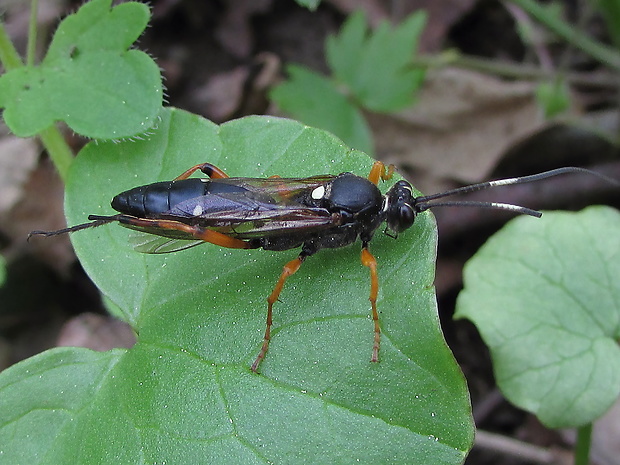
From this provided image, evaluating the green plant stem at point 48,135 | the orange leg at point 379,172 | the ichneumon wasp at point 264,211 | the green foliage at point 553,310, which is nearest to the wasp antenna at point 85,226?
the ichneumon wasp at point 264,211

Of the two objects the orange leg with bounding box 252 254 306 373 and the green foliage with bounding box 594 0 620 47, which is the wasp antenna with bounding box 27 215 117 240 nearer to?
the orange leg with bounding box 252 254 306 373

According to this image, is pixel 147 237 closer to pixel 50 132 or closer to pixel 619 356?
pixel 50 132

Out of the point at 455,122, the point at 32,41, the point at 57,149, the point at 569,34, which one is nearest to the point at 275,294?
the point at 57,149

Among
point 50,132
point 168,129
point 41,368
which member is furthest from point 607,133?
point 41,368

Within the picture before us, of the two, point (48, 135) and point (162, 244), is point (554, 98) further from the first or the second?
point (48, 135)

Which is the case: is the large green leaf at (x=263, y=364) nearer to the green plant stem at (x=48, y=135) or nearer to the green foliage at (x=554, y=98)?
the green plant stem at (x=48, y=135)

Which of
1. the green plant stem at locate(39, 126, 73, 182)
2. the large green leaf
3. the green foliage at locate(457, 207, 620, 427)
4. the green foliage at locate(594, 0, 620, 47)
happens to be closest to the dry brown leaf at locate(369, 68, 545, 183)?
the green foliage at locate(594, 0, 620, 47)
